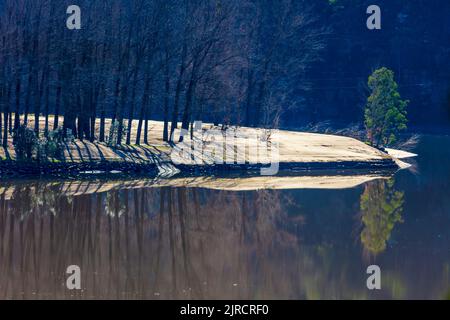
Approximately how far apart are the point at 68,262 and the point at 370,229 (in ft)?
44.5

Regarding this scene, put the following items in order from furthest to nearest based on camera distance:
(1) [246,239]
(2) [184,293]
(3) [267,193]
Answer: (3) [267,193] < (1) [246,239] < (2) [184,293]

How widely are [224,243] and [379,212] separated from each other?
11141mm

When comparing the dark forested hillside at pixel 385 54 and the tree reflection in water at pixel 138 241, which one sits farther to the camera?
the dark forested hillside at pixel 385 54

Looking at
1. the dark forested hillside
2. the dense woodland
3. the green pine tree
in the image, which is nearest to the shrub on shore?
the dense woodland

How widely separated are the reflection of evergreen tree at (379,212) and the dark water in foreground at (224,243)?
0.08 metres

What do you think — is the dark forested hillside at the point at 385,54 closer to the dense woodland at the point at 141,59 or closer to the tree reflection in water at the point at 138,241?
the dense woodland at the point at 141,59

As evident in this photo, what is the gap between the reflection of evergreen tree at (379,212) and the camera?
33.1 metres

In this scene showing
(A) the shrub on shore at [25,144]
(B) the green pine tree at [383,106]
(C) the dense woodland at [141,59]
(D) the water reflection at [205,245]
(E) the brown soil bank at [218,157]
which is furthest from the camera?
(B) the green pine tree at [383,106]

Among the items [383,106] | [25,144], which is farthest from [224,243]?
[383,106]

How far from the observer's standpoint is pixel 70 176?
49.8 meters

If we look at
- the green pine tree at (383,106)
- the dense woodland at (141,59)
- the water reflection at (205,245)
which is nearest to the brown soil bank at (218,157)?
the dense woodland at (141,59)
